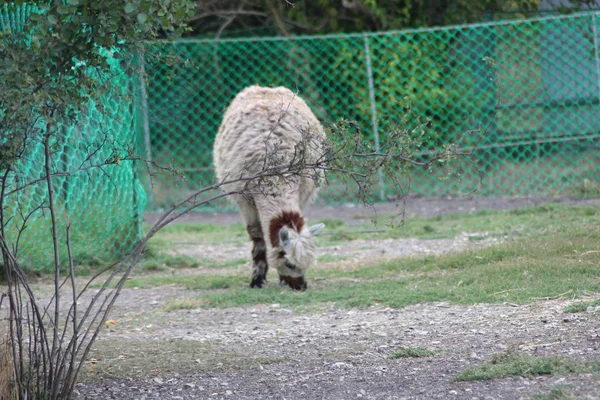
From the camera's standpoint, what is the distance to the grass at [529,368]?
4230 mm

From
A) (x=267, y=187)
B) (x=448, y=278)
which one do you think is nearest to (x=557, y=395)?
(x=448, y=278)

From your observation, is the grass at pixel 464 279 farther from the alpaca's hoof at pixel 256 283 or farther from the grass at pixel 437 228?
the grass at pixel 437 228

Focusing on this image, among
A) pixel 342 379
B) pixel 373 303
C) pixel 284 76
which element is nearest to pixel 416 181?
pixel 284 76

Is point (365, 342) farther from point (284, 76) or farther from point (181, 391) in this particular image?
point (284, 76)

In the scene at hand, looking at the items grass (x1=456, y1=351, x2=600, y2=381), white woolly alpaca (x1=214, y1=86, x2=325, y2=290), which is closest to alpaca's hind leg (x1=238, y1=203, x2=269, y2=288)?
white woolly alpaca (x1=214, y1=86, x2=325, y2=290)

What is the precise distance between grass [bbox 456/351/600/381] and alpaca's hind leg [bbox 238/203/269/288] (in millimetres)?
3281

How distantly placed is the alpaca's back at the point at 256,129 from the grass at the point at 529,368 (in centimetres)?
301

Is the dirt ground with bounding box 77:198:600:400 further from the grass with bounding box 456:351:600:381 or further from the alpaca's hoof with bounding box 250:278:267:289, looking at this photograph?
the alpaca's hoof with bounding box 250:278:267:289

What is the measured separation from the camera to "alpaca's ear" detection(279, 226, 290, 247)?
695cm

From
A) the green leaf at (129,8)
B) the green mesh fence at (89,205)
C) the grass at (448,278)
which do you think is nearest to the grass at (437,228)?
the grass at (448,278)

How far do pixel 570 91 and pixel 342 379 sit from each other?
8.37 meters

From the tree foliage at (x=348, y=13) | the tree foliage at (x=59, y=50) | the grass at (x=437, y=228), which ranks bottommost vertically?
the grass at (x=437, y=228)

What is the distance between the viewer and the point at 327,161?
4234 mm

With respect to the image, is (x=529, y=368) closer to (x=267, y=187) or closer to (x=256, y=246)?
(x=267, y=187)
